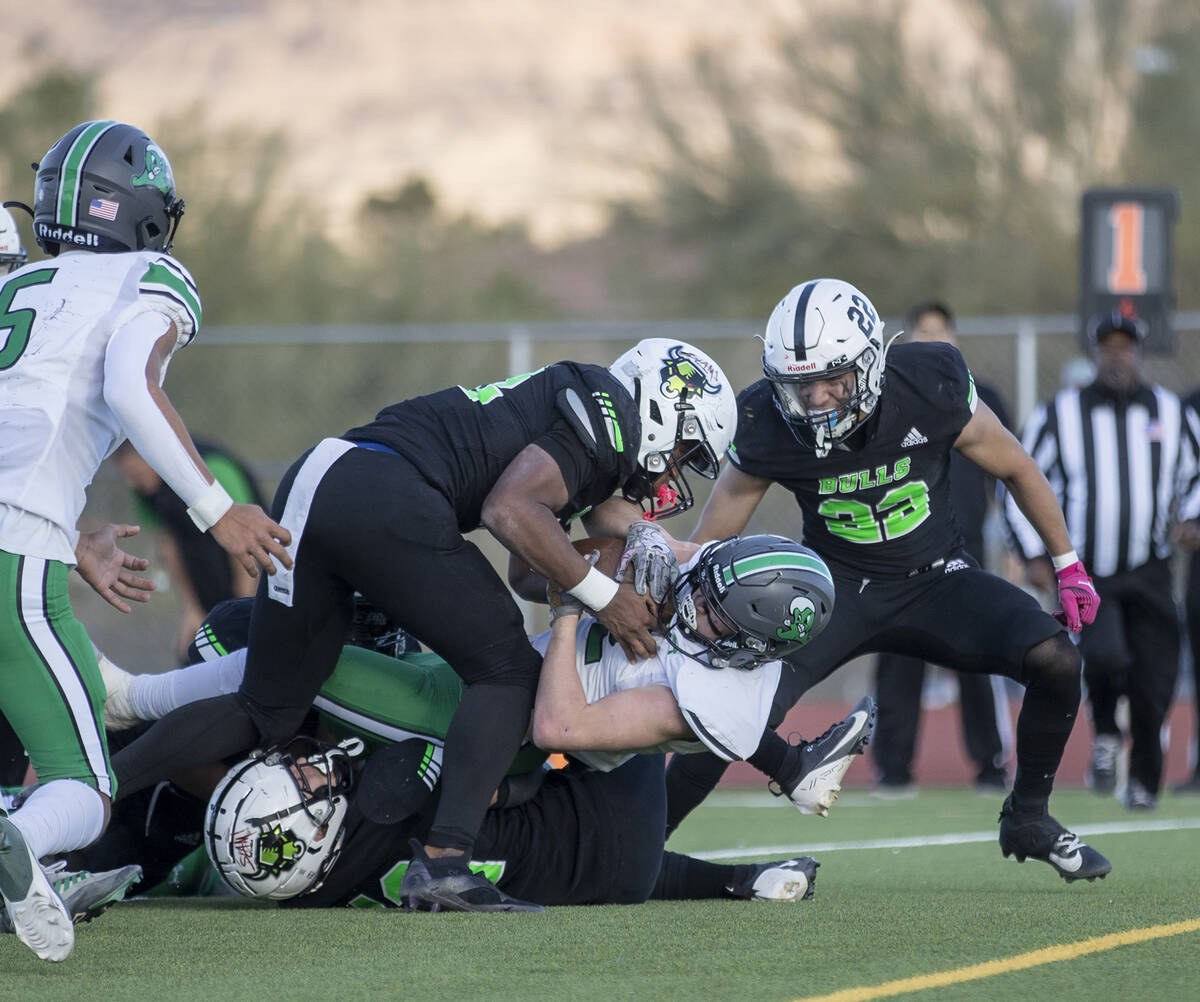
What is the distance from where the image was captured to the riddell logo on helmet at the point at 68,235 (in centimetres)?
421

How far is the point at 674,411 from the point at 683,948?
4.70 feet

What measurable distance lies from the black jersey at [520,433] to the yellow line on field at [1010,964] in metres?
1.56

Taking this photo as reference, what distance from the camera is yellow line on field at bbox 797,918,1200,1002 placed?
10.5 ft

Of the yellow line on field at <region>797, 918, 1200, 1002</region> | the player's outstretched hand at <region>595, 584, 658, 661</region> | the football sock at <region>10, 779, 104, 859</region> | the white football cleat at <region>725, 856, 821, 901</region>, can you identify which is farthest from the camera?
the white football cleat at <region>725, 856, 821, 901</region>

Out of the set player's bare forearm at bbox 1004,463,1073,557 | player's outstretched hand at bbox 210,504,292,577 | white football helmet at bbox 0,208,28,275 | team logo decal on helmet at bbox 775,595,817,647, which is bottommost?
team logo decal on helmet at bbox 775,595,817,647

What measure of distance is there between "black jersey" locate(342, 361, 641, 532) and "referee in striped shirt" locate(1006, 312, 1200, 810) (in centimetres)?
391

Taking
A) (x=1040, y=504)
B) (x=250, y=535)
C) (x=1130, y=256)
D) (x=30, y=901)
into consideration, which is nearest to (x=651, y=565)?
(x=250, y=535)

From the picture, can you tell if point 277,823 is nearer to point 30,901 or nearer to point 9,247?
point 30,901

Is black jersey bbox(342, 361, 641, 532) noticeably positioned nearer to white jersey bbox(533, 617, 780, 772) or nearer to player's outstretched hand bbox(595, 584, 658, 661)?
player's outstretched hand bbox(595, 584, 658, 661)

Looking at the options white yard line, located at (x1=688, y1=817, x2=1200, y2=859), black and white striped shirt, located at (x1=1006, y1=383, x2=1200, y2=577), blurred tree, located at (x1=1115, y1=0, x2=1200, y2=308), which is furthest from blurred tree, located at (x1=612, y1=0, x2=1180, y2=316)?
white yard line, located at (x1=688, y1=817, x2=1200, y2=859)

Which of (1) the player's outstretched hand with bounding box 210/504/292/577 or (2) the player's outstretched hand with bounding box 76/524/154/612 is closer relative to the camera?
(1) the player's outstretched hand with bounding box 210/504/292/577

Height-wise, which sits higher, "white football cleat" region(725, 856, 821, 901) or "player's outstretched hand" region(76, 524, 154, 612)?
"player's outstretched hand" region(76, 524, 154, 612)

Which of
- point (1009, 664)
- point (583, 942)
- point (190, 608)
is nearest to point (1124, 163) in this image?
point (190, 608)

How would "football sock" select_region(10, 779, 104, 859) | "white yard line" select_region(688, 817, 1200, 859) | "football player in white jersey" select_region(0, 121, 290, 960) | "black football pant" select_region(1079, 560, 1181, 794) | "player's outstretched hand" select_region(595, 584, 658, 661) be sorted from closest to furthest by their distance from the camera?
1. "football sock" select_region(10, 779, 104, 859)
2. "football player in white jersey" select_region(0, 121, 290, 960)
3. "player's outstretched hand" select_region(595, 584, 658, 661)
4. "white yard line" select_region(688, 817, 1200, 859)
5. "black football pant" select_region(1079, 560, 1181, 794)
